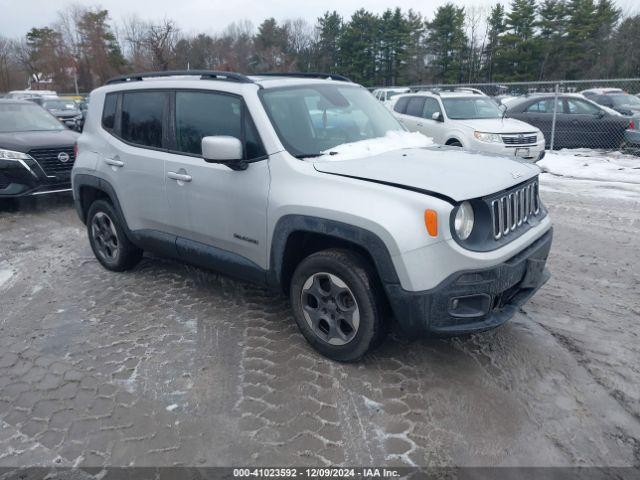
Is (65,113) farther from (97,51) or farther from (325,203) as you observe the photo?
(97,51)

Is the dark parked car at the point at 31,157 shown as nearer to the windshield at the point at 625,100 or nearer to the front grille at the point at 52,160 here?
the front grille at the point at 52,160

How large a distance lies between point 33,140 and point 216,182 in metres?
5.97

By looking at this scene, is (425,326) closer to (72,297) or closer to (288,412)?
(288,412)

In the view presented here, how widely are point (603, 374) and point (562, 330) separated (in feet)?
2.02

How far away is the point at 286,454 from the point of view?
2.64m

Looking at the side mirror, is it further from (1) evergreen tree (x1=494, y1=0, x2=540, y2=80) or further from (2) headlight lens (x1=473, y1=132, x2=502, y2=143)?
(1) evergreen tree (x1=494, y1=0, x2=540, y2=80)

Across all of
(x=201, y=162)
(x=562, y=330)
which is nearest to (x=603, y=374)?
(x=562, y=330)

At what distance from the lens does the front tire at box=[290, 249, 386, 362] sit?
10.2ft

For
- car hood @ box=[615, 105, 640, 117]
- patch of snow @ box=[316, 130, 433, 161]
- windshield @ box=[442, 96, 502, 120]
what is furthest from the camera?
car hood @ box=[615, 105, 640, 117]

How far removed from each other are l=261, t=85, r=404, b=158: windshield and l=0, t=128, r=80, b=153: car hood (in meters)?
5.86

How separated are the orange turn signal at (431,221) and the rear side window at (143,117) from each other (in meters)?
2.57

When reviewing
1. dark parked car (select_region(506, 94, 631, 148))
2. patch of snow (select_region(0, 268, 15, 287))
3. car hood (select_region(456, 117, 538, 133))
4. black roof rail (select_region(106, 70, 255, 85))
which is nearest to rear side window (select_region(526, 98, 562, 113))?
dark parked car (select_region(506, 94, 631, 148))

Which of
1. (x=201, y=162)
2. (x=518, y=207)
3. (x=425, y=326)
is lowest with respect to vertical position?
(x=425, y=326)

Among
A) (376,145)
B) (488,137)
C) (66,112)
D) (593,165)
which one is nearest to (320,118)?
(376,145)
